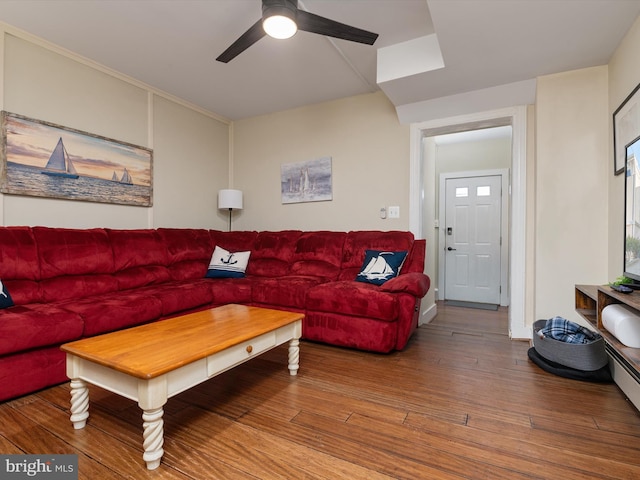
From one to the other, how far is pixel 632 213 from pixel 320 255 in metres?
2.41

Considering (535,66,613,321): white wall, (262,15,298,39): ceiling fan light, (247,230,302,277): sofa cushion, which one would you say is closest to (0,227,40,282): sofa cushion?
(247,230,302,277): sofa cushion

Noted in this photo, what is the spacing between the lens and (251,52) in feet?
9.34

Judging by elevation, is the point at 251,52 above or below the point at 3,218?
above

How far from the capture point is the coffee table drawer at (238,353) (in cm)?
154

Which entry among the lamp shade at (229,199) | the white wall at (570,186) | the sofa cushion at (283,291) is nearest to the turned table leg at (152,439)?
the sofa cushion at (283,291)

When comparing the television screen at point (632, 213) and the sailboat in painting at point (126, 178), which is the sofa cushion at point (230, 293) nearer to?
the sailboat in painting at point (126, 178)

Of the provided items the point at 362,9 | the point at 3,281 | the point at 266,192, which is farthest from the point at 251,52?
the point at 3,281

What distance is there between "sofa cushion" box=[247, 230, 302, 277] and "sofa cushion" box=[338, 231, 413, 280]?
638 millimetres

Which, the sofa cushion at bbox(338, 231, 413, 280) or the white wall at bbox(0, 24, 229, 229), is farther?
the sofa cushion at bbox(338, 231, 413, 280)

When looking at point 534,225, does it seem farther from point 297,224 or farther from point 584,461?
point 297,224

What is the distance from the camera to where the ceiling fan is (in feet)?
6.06

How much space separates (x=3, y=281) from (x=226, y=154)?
2.88 metres

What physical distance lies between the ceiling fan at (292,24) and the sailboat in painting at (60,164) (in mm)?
1966

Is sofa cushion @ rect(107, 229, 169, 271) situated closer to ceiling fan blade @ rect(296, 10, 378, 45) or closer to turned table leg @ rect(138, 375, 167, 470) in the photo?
turned table leg @ rect(138, 375, 167, 470)
